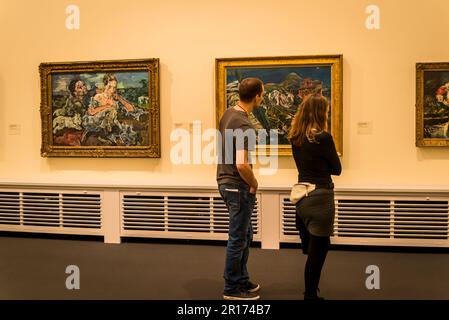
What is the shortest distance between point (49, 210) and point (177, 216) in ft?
5.10

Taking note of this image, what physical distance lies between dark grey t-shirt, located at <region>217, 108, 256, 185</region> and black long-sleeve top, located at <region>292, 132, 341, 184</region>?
13.4 inches

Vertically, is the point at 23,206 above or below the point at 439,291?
above

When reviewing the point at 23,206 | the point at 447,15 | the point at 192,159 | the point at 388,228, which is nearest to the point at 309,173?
the point at 388,228

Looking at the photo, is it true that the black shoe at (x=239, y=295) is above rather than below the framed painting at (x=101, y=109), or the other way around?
below

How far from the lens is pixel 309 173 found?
2.83 metres

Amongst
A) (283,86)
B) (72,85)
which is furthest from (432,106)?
(72,85)

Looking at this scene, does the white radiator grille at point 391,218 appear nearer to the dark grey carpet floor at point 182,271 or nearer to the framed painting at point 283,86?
the dark grey carpet floor at point 182,271

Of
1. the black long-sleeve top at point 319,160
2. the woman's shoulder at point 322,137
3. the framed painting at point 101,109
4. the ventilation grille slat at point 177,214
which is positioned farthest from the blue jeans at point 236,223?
the framed painting at point 101,109

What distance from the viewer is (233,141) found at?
2861 mm

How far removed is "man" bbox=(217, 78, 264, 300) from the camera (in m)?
2.86

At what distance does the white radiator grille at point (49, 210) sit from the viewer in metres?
4.95

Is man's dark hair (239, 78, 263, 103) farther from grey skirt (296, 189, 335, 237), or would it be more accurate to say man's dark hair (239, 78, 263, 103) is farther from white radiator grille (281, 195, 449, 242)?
white radiator grille (281, 195, 449, 242)
